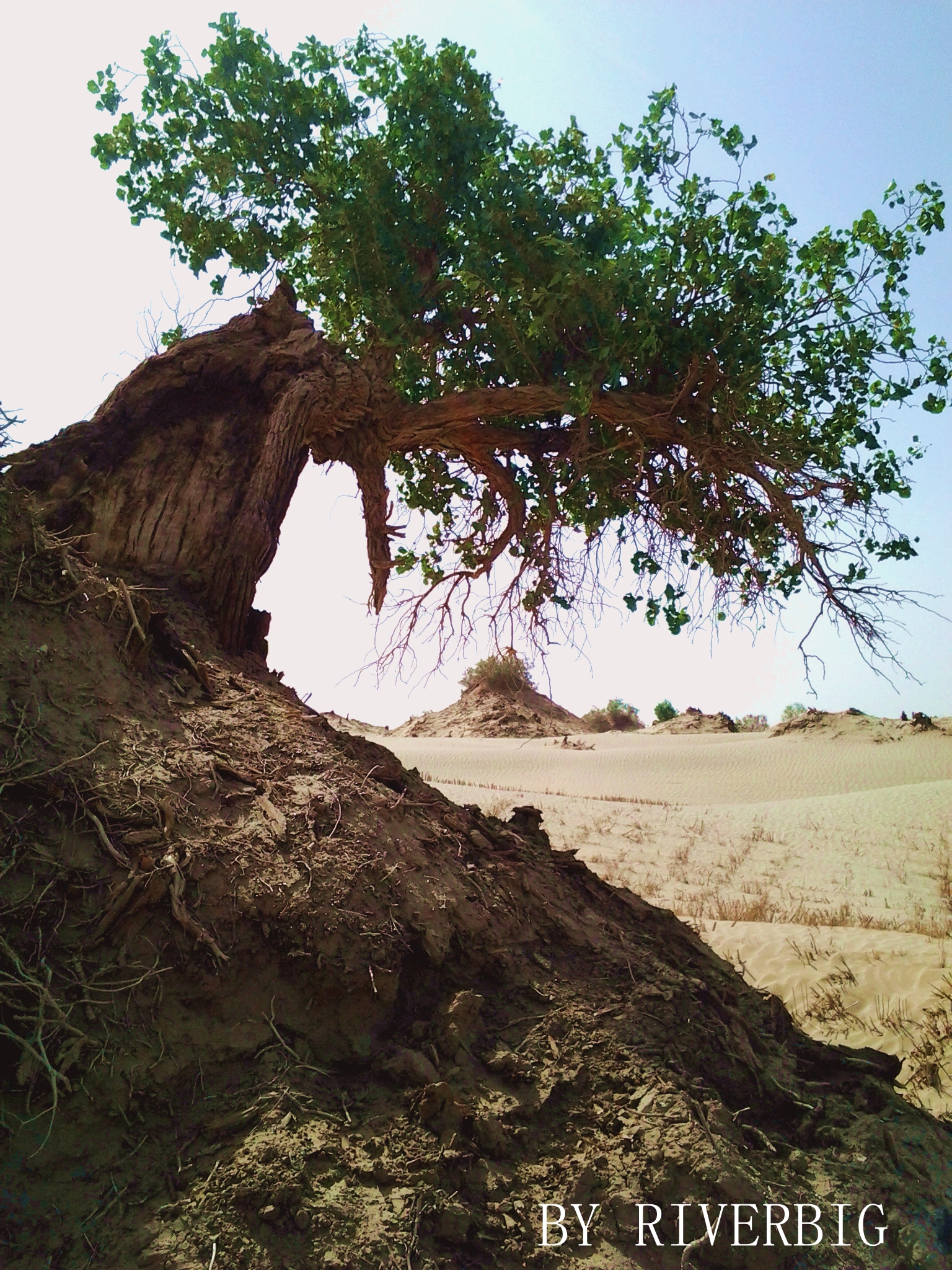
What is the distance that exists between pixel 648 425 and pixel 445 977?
4.09 meters

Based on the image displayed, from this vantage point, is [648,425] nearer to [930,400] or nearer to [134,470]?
[930,400]

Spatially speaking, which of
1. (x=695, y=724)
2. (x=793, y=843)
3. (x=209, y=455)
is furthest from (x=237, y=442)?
(x=695, y=724)

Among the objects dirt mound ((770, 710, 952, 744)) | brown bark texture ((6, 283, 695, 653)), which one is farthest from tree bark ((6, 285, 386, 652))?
dirt mound ((770, 710, 952, 744))

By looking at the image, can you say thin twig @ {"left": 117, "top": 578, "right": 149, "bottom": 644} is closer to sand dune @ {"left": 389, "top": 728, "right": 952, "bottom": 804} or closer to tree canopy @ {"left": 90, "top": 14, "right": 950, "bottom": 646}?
tree canopy @ {"left": 90, "top": 14, "right": 950, "bottom": 646}

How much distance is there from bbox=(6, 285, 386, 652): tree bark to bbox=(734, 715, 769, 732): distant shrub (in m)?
39.8

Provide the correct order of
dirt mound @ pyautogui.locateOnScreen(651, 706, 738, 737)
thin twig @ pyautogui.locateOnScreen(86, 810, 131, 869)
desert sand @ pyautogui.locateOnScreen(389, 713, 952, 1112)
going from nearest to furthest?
1. thin twig @ pyautogui.locateOnScreen(86, 810, 131, 869)
2. desert sand @ pyautogui.locateOnScreen(389, 713, 952, 1112)
3. dirt mound @ pyautogui.locateOnScreen(651, 706, 738, 737)

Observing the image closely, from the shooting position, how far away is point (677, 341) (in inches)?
228

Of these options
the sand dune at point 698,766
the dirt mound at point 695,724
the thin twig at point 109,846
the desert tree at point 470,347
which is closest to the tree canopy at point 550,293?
the desert tree at point 470,347

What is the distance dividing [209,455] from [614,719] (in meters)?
41.3

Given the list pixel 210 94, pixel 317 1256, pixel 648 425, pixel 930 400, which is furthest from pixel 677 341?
pixel 317 1256

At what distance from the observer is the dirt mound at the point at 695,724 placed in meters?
39.7

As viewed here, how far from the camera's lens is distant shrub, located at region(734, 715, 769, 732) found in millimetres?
43825

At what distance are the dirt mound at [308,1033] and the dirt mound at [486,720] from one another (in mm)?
32267

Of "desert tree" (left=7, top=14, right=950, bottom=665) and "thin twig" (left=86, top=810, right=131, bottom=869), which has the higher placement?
"desert tree" (left=7, top=14, right=950, bottom=665)
